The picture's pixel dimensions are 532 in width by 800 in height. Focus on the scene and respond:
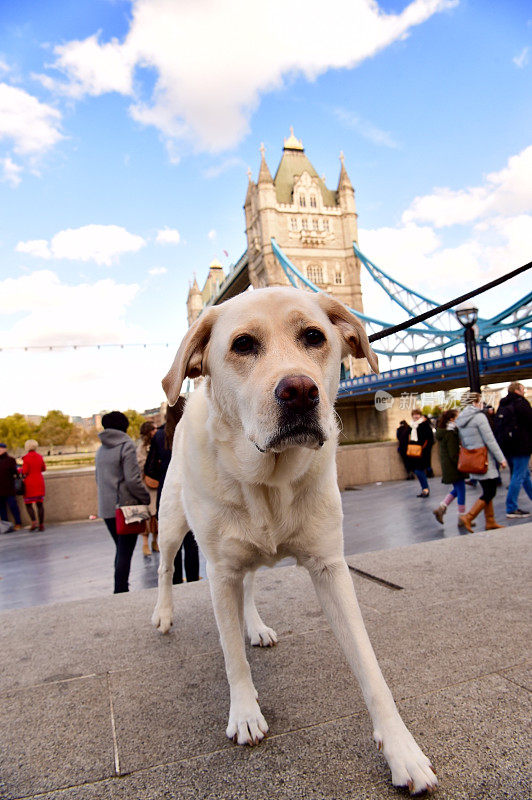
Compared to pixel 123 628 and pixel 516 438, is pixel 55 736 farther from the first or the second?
pixel 516 438

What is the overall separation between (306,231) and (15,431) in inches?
1512

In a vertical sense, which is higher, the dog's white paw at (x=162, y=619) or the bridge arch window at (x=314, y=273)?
the bridge arch window at (x=314, y=273)

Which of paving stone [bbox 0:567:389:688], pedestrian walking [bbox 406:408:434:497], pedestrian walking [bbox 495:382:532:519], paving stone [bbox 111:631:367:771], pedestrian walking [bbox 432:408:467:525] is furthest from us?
pedestrian walking [bbox 406:408:434:497]

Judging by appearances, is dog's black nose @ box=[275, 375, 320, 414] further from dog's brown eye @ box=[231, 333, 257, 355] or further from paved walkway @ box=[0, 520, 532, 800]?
paved walkway @ box=[0, 520, 532, 800]

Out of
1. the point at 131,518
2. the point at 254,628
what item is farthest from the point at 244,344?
the point at 131,518

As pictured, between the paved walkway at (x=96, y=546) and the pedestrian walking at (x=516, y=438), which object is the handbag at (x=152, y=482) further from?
the pedestrian walking at (x=516, y=438)

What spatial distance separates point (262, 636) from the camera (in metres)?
2.21

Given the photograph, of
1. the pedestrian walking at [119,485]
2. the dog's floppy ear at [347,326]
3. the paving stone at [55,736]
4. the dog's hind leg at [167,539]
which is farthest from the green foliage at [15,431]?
the dog's floppy ear at [347,326]

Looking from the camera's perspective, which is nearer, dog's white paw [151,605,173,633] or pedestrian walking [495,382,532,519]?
dog's white paw [151,605,173,633]

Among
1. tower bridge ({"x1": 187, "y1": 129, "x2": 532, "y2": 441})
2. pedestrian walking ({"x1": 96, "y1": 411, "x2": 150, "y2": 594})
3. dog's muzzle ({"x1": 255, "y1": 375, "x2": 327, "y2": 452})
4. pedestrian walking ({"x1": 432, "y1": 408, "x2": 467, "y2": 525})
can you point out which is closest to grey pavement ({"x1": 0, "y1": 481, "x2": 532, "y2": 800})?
dog's muzzle ({"x1": 255, "y1": 375, "x2": 327, "y2": 452})

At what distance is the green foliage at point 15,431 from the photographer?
48.8m

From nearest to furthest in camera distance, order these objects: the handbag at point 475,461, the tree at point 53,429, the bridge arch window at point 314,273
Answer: the handbag at point 475,461
the tree at point 53,429
the bridge arch window at point 314,273

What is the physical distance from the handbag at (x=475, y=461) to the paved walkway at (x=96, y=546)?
2.74 feet

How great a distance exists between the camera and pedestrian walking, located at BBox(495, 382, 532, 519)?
635 centimetres
